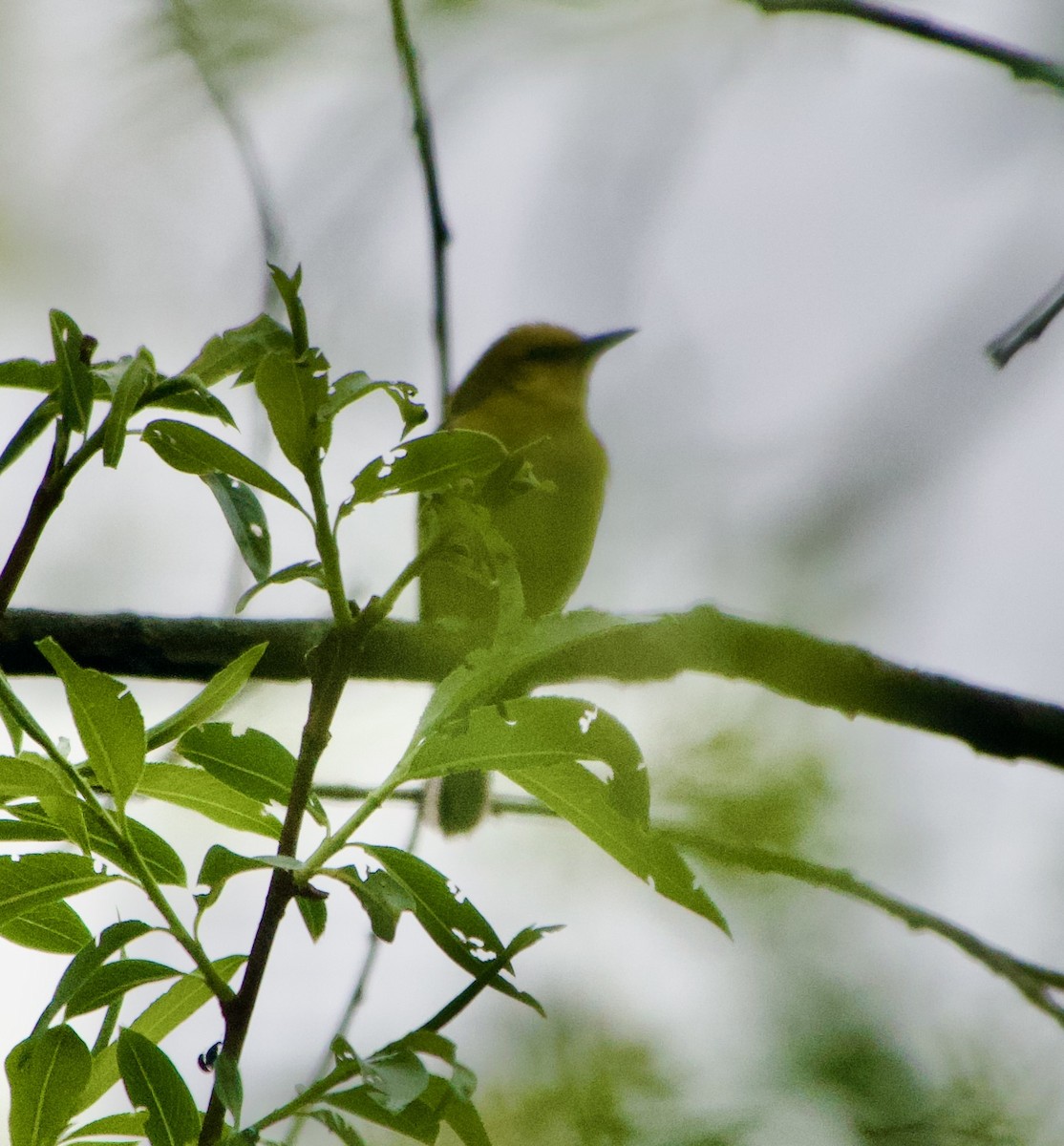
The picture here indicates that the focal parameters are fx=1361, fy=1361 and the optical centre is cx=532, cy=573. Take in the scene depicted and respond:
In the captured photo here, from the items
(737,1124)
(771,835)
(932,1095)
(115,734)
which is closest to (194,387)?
(115,734)

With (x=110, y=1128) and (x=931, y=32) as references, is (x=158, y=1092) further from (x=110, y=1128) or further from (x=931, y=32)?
(x=931, y=32)

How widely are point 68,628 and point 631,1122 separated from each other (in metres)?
1.44

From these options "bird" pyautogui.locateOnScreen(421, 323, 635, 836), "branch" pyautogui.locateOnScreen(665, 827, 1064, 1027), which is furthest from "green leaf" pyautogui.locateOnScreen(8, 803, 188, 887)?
"bird" pyautogui.locateOnScreen(421, 323, 635, 836)

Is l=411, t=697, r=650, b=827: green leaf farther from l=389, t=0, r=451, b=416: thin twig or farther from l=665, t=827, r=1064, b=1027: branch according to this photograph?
l=389, t=0, r=451, b=416: thin twig

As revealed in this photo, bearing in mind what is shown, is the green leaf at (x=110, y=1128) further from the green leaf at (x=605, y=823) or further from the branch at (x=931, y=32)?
the branch at (x=931, y=32)

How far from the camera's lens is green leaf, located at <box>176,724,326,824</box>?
0.93 meters

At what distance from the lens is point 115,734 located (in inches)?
34.4

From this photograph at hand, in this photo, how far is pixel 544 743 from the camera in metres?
0.88

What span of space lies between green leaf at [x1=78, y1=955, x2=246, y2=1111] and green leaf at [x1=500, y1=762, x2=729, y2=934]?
244mm

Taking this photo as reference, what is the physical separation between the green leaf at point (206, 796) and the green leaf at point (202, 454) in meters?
0.22

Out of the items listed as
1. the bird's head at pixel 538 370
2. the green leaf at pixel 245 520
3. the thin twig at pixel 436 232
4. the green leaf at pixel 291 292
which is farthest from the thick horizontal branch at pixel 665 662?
the bird's head at pixel 538 370

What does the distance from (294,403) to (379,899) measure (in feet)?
1.00

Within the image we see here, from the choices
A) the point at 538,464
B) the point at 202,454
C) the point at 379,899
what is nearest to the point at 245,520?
the point at 202,454

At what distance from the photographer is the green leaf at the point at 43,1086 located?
0.83m
